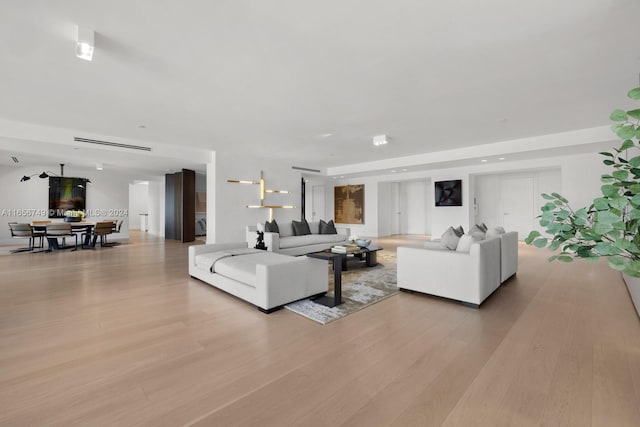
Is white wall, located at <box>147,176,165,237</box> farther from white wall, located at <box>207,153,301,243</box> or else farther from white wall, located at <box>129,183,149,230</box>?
white wall, located at <box>207,153,301,243</box>

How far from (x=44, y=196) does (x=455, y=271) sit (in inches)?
456

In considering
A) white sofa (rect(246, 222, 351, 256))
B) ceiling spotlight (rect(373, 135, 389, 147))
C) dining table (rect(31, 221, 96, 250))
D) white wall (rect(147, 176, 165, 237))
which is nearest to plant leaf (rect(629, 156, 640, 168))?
white sofa (rect(246, 222, 351, 256))

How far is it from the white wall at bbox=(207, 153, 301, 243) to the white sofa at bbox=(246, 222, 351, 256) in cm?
153

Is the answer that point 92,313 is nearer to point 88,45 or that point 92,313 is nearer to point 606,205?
point 88,45

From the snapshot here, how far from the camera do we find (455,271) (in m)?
3.38

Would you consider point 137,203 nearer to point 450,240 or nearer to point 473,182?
point 473,182

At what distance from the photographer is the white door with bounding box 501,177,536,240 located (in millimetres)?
9125

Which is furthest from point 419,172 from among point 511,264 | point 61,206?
point 61,206

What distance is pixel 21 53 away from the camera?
290 centimetres

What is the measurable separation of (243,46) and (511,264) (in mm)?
4717

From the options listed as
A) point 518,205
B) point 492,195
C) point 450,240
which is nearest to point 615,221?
point 450,240

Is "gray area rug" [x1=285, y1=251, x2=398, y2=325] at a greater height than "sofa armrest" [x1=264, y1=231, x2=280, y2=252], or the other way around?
"sofa armrest" [x1=264, y1=231, x2=280, y2=252]

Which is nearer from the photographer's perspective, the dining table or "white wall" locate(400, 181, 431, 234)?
the dining table

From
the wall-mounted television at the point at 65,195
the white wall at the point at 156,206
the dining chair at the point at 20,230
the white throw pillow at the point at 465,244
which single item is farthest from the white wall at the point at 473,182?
the dining chair at the point at 20,230
